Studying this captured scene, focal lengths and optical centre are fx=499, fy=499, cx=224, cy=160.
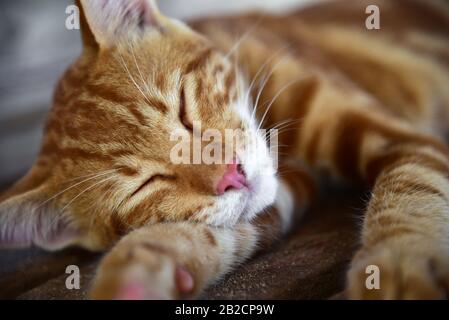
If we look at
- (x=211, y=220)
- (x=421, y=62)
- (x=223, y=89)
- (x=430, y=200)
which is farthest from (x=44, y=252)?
(x=421, y=62)

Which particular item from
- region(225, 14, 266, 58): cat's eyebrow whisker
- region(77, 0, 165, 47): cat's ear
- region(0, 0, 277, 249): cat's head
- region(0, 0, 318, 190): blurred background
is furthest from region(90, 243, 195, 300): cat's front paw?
region(0, 0, 318, 190): blurred background

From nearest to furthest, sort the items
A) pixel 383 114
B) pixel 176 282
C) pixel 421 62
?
pixel 176 282
pixel 383 114
pixel 421 62

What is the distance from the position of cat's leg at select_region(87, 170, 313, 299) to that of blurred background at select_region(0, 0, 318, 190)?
0.83m

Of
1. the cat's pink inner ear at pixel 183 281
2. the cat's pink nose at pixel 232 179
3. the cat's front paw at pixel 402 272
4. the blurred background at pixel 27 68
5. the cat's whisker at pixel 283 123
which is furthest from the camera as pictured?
the blurred background at pixel 27 68

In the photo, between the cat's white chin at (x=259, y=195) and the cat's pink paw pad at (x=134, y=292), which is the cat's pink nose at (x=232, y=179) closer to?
the cat's white chin at (x=259, y=195)

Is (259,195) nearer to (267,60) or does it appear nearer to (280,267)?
(280,267)

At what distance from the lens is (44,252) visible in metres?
1.29

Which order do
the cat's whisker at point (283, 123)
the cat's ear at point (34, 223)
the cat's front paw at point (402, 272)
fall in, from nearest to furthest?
the cat's front paw at point (402, 272) → the cat's ear at point (34, 223) → the cat's whisker at point (283, 123)

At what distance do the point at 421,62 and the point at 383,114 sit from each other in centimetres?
54

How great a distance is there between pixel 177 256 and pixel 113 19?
64 centimetres

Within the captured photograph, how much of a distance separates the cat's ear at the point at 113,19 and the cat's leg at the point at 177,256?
496 mm

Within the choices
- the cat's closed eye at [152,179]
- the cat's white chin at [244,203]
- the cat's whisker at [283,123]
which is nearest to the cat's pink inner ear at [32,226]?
the cat's closed eye at [152,179]

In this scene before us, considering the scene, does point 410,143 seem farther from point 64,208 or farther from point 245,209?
point 64,208

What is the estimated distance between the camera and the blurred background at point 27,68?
1688 millimetres
